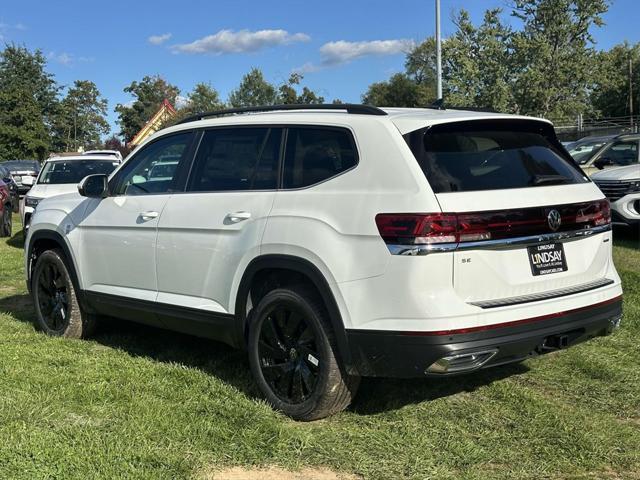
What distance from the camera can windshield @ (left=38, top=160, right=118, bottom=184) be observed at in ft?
40.9

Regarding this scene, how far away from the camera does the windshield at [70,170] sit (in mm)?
12469

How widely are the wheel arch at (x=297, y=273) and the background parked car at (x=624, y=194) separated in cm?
726

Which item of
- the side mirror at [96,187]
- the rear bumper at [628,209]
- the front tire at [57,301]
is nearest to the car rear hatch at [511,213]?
the side mirror at [96,187]

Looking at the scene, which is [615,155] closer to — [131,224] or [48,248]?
[131,224]

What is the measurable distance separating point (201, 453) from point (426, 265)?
153cm

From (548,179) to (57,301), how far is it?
422cm

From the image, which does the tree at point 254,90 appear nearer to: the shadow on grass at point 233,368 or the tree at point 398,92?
the tree at point 398,92

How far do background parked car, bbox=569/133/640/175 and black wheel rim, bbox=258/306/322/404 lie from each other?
8932 mm

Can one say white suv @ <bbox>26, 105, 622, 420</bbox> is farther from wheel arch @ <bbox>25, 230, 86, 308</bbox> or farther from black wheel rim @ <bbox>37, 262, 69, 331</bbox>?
black wheel rim @ <bbox>37, 262, 69, 331</bbox>

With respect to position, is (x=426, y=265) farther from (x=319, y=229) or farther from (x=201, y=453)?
(x=201, y=453)

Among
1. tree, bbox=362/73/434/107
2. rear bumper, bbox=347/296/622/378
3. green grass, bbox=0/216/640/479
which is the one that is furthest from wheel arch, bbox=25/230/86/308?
tree, bbox=362/73/434/107

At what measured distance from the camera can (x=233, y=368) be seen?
496cm

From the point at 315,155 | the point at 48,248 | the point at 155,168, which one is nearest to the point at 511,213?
the point at 315,155

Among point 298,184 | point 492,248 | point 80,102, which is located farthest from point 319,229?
point 80,102
